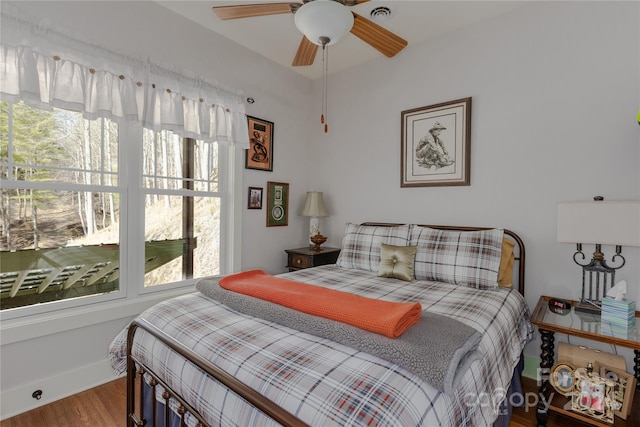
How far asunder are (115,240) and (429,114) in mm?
2722

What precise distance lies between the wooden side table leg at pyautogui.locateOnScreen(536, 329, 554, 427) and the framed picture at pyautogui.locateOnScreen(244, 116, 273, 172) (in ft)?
8.48

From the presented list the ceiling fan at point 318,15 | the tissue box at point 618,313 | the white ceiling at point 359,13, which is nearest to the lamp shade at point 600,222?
the tissue box at point 618,313

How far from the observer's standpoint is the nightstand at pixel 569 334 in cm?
160

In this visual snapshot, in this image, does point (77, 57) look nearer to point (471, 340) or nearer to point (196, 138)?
point (196, 138)

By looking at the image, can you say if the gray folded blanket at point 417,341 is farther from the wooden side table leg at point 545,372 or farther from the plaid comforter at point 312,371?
the wooden side table leg at point 545,372

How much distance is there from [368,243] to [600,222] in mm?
1484

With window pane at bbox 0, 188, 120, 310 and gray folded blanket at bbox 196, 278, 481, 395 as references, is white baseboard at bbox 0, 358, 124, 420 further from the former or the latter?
gray folded blanket at bbox 196, 278, 481, 395

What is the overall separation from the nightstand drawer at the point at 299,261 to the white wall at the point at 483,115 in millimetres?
217

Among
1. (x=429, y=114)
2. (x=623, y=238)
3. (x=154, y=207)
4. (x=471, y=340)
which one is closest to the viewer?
(x=471, y=340)

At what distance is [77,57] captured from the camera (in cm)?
199

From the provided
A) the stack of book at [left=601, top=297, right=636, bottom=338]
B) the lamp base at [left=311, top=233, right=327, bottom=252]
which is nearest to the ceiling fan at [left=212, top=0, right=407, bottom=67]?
the lamp base at [left=311, top=233, right=327, bottom=252]

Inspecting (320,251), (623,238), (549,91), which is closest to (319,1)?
(549,91)

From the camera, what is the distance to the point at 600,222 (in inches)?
68.1

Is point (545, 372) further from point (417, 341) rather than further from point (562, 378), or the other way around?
point (417, 341)
